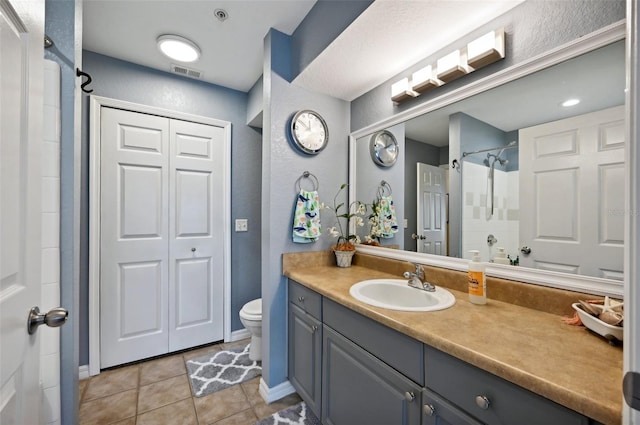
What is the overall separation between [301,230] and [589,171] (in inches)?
55.4

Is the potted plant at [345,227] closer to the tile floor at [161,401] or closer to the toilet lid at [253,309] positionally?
the toilet lid at [253,309]

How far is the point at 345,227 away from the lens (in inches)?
80.7

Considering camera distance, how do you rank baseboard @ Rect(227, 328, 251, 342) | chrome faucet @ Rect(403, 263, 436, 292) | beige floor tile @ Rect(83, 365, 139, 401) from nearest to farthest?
chrome faucet @ Rect(403, 263, 436, 292), beige floor tile @ Rect(83, 365, 139, 401), baseboard @ Rect(227, 328, 251, 342)

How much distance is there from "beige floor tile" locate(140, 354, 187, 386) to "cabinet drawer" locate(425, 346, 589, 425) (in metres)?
1.99

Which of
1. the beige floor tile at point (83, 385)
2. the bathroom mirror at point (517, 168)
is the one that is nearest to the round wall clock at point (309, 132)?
the bathroom mirror at point (517, 168)

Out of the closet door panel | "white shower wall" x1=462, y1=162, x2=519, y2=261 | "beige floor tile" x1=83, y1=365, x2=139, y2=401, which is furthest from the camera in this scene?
the closet door panel

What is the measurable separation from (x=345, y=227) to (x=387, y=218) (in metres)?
0.36

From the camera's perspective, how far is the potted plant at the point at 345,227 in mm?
1879

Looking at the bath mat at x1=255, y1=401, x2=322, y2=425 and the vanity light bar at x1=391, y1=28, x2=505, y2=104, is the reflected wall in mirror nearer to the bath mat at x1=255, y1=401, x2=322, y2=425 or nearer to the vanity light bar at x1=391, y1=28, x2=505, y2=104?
the vanity light bar at x1=391, y1=28, x2=505, y2=104

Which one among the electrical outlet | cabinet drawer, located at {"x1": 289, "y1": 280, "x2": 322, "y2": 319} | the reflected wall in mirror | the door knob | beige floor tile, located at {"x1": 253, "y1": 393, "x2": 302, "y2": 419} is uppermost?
the reflected wall in mirror

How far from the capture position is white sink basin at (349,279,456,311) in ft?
4.03

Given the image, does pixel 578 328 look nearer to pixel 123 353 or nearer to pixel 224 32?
pixel 224 32

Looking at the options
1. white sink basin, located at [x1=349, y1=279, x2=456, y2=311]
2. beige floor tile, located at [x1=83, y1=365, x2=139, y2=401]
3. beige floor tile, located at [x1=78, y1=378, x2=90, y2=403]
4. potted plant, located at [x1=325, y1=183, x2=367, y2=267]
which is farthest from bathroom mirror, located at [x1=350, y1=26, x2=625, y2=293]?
beige floor tile, located at [x1=78, y1=378, x2=90, y2=403]

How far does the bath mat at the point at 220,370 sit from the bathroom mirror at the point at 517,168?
5.01 feet
